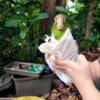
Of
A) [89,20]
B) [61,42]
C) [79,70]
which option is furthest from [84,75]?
[89,20]

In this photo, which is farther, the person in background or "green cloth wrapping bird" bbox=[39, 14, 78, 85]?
"green cloth wrapping bird" bbox=[39, 14, 78, 85]

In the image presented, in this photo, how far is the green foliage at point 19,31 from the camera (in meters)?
1.95

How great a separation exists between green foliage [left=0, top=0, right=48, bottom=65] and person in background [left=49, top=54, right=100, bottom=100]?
3.29ft

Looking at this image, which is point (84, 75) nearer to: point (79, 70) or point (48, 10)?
point (79, 70)

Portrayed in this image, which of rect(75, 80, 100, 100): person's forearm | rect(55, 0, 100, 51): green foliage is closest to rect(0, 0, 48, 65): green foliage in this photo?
rect(55, 0, 100, 51): green foliage

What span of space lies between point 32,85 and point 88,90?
3.61 ft

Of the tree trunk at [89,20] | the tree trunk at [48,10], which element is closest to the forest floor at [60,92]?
the tree trunk at [89,20]

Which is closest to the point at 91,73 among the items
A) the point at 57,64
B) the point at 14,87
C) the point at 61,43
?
the point at 57,64

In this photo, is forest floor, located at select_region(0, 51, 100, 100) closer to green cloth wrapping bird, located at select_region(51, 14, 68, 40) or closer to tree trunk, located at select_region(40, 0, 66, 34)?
tree trunk, located at select_region(40, 0, 66, 34)

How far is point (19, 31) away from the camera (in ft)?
6.89

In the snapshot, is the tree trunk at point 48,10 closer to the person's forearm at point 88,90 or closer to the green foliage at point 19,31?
the green foliage at point 19,31

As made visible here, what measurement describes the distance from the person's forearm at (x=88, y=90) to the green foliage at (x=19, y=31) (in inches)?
43.8

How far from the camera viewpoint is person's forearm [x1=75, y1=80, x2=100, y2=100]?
79 centimetres

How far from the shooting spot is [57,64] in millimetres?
1007
